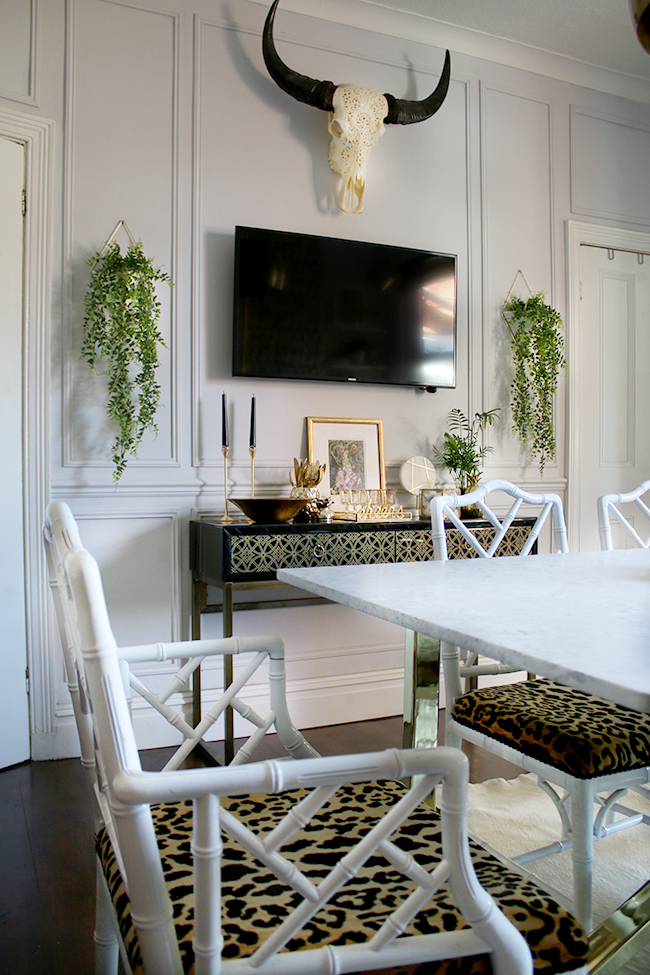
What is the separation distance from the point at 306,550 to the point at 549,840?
1.17m

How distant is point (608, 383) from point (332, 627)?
1972 millimetres

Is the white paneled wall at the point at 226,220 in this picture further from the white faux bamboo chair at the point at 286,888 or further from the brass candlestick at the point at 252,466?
the white faux bamboo chair at the point at 286,888

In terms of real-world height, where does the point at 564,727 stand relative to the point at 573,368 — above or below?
below

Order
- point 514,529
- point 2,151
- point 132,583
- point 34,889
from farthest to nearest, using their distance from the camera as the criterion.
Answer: point 514,529 → point 132,583 → point 2,151 → point 34,889

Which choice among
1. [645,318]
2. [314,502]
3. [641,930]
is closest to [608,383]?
[645,318]

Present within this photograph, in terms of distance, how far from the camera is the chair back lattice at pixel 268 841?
2.16ft

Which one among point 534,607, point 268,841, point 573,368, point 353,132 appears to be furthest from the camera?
point 573,368

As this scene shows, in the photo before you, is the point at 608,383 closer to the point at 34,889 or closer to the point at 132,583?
the point at 132,583

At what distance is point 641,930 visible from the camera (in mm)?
972

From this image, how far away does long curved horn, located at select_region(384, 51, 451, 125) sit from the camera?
125 inches

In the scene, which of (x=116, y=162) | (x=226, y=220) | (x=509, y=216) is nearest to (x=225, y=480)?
(x=226, y=220)

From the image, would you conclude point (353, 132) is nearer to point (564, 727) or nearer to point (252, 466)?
point (252, 466)

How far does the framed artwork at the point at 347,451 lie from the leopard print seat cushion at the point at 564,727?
158cm

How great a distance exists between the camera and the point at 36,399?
265cm
